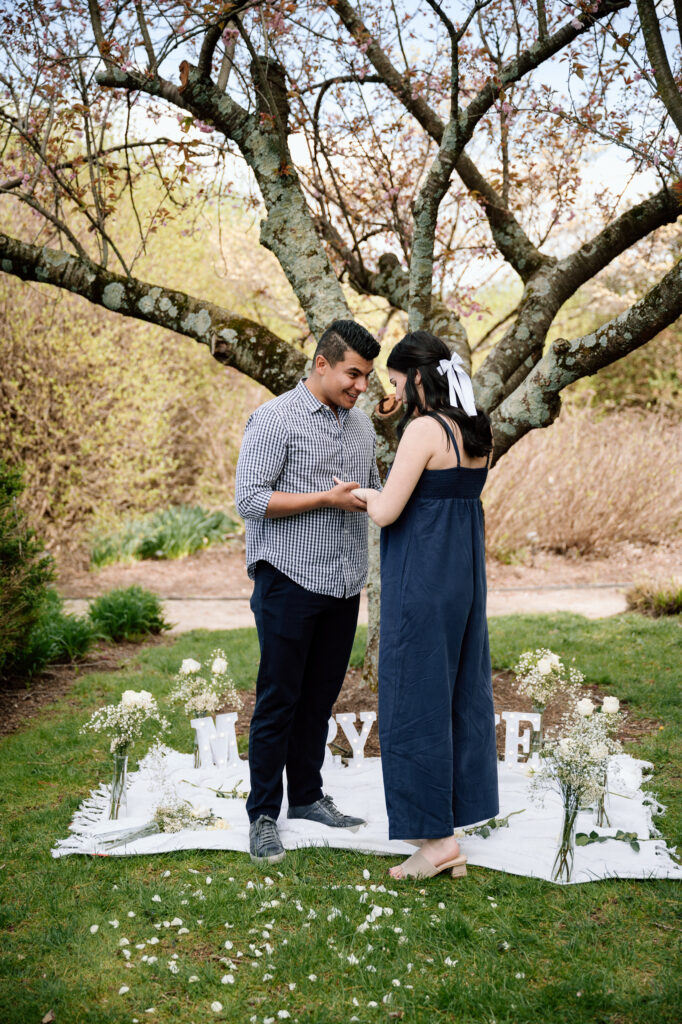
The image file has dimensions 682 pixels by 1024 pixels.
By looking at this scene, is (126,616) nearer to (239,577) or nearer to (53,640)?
(53,640)

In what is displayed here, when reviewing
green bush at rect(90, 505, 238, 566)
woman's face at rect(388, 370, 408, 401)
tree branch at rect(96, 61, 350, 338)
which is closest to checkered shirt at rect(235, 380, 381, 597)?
woman's face at rect(388, 370, 408, 401)

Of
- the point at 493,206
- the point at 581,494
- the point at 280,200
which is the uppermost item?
the point at 493,206

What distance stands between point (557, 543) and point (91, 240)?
6323 mm

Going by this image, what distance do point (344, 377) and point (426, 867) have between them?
1739 mm

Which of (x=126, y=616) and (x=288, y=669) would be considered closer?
(x=288, y=669)

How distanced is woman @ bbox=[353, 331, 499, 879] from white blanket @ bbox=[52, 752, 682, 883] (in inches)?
11.9

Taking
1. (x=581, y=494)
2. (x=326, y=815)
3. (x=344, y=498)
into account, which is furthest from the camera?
(x=581, y=494)

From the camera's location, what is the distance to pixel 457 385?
9.69 feet

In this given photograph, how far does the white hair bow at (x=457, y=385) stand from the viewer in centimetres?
294

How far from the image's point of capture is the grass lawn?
236 cm

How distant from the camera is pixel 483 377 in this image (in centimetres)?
473

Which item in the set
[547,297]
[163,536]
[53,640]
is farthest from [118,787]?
[163,536]

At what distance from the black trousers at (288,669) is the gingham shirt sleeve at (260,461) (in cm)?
26

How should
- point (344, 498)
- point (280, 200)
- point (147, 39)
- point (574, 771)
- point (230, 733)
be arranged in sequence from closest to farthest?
1. point (574, 771)
2. point (344, 498)
3. point (230, 733)
4. point (147, 39)
5. point (280, 200)
